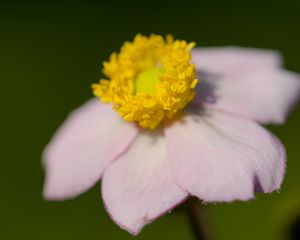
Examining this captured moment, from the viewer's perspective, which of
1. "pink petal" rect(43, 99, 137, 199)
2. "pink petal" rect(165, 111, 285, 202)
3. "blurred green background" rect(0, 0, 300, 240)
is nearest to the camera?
"pink petal" rect(165, 111, 285, 202)

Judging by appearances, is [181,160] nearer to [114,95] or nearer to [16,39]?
[114,95]

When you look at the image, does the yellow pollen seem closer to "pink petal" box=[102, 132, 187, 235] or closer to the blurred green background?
"pink petal" box=[102, 132, 187, 235]

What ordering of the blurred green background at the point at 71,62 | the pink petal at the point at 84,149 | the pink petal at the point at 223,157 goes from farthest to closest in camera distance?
the blurred green background at the point at 71,62
the pink petal at the point at 84,149
the pink petal at the point at 223,157

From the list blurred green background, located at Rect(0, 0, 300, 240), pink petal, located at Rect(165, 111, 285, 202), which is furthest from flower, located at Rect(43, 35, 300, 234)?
blurred green background, located at Rect(0, 0, 300, 240)

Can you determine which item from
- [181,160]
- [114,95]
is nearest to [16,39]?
[114,95]

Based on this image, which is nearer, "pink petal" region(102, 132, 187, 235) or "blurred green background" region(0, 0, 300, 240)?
"pink petal" region(102, 132, 187, 235)

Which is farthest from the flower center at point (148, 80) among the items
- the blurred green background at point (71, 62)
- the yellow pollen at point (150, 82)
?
the blurred green background at point (71, 62)

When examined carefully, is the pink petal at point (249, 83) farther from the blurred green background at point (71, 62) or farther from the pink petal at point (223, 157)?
the blurred green background at point (71, 62)

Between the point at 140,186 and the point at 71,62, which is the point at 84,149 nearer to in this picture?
the point at 140,186

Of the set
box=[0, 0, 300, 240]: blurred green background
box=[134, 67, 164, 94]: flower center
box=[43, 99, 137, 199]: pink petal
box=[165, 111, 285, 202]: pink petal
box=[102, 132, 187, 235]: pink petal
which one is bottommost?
box=[0, 0, 300, 240]: blurred green background
